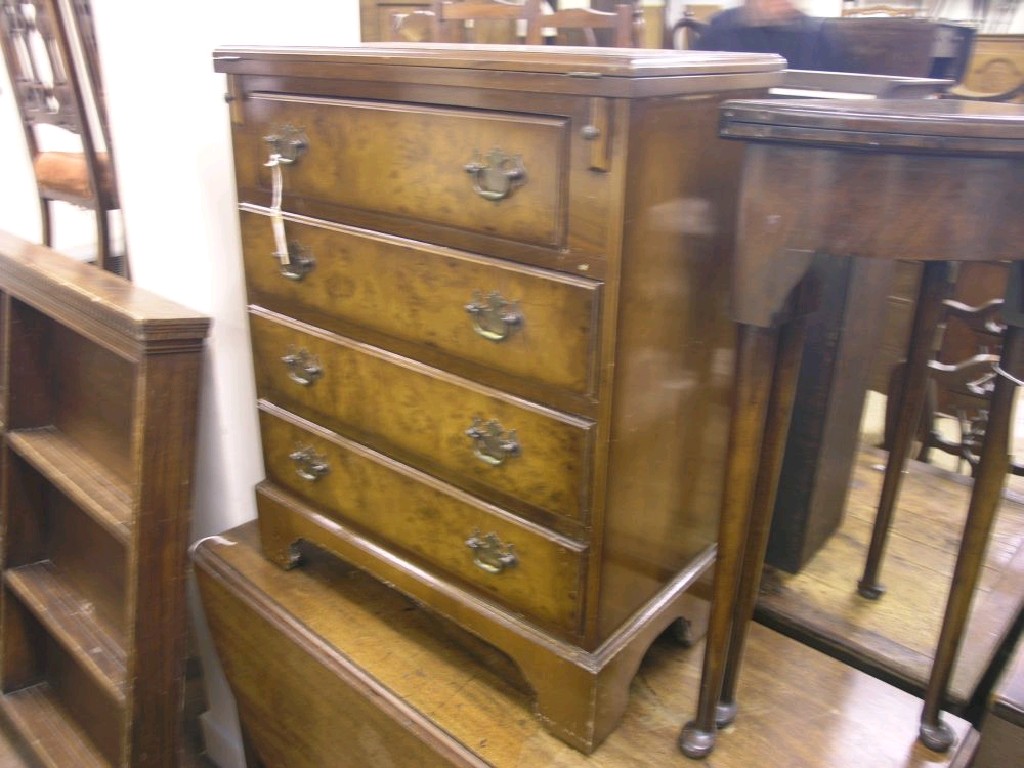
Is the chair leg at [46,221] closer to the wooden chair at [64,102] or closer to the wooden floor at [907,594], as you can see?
the wooden chair at [64,102]

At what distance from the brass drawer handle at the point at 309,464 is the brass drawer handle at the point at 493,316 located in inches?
15.8

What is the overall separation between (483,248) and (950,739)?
2.61ft

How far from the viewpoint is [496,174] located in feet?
2.73

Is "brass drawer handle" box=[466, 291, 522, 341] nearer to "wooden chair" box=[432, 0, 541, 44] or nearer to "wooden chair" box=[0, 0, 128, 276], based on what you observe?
"wooden chair" box=[432, 0, 541, 44]

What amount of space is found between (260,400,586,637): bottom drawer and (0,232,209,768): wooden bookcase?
0.58 ft

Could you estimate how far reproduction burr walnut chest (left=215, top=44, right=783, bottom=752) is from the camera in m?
0.79

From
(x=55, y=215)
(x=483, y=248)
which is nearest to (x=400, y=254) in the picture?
(x=483, y=248)

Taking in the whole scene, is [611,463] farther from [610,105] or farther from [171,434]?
[171,434]

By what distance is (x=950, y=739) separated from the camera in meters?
0.95

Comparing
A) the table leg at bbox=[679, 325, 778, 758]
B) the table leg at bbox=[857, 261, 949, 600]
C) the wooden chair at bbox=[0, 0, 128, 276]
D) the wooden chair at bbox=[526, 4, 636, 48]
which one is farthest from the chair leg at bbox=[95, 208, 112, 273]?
the table leg at bbox=[857, 261, 949, 600]

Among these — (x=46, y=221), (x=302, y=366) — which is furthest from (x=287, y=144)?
(x=46, y=221)

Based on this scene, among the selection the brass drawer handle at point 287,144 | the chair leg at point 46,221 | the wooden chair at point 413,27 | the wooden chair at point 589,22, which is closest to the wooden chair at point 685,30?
the wooden chair at point 589,22

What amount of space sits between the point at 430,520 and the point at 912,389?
0.67 m

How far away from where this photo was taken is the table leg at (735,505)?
825 millimetres
